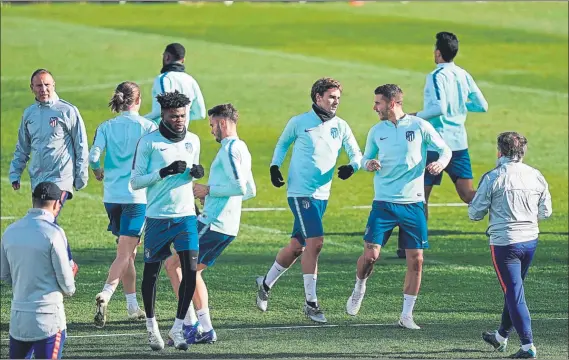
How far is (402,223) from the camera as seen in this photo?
13.1 metres

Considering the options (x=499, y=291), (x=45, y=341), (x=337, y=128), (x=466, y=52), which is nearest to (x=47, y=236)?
(x=45, y=341)

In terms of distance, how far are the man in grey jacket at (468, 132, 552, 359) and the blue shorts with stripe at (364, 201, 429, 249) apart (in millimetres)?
1199

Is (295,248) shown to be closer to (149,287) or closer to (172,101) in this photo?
(149,287)

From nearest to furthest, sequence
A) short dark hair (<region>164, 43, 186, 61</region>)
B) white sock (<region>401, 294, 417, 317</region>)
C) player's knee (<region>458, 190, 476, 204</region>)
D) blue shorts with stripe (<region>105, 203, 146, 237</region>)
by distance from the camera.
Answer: white sock (<region>401, 294, 417, 317</region>) < blue shorts with stripe (<region>105, 203, 146, 237</region>) < short dark hair (<region>164, 43, 186, 61</region>) < player's knee (<region>458, 190, 476, 204</region>)

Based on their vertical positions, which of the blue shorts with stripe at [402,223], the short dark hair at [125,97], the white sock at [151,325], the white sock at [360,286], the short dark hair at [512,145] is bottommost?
the white sock at [151,325]

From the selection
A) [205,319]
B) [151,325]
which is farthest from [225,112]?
[151,325]

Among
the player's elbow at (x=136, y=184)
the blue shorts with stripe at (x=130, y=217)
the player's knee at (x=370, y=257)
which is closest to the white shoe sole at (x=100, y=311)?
the blue shorts with stripe at (x=130, y=217)

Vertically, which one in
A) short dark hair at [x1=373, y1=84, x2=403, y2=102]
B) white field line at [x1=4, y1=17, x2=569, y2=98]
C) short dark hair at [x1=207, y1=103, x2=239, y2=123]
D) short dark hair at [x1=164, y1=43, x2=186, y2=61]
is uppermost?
white field line at [x1=4, y1=17, x2=569, y2=98]

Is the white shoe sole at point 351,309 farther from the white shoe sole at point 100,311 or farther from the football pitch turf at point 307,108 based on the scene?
the white shoe sole at point 100,311

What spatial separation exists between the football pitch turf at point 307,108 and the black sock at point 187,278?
1.26ft

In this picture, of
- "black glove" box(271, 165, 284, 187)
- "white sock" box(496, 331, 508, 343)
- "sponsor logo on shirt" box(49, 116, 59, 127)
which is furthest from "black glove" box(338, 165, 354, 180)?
"sponsor logo on shirt" box(49, 116, 59, 127)

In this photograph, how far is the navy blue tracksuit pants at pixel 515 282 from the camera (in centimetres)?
1175

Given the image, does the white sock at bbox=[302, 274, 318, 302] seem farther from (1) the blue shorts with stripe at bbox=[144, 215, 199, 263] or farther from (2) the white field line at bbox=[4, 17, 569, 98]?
(2) the white field line at bbox=[4, 17, 569, 98]

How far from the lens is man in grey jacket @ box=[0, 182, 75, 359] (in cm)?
936
